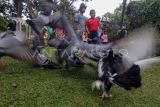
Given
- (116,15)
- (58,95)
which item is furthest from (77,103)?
(116,15)

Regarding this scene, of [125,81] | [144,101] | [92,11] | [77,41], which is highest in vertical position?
[92,11]

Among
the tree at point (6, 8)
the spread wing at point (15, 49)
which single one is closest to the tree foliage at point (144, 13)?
the spread wing at point (15, 49)

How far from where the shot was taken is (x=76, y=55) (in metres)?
9.37

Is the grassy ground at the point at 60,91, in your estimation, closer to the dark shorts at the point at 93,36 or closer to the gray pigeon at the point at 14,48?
the gray pigeon at the point at 14,48

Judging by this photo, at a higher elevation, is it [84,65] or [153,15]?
[153,15]

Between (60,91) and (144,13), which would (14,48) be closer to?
(60,91)

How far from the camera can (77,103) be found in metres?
7.29

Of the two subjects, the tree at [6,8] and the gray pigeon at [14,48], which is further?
the tree at [6,8]

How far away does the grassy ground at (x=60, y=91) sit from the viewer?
7219 millimetres

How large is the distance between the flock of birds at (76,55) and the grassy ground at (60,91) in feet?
0.97

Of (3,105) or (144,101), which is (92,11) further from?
(3,105)

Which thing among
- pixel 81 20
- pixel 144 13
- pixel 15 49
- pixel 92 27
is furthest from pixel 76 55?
pixel 144 13

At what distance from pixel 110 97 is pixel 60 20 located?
296 cm

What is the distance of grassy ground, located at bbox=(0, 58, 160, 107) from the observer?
23.7ft
